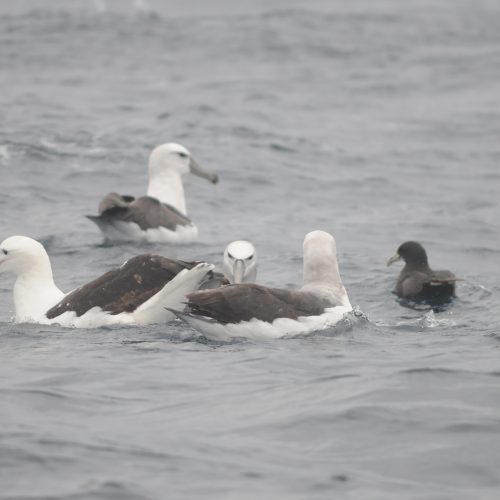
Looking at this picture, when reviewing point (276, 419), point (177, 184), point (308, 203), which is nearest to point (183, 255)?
point (177, 184)

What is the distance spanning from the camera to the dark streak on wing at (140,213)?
612 inches

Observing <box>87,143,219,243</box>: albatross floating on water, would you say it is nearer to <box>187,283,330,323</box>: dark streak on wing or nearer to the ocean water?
the ocean water

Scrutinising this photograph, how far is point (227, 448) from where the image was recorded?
7.76 m

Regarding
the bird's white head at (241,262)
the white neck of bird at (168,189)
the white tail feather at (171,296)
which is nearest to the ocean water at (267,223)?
the white tail feather at (171,296)

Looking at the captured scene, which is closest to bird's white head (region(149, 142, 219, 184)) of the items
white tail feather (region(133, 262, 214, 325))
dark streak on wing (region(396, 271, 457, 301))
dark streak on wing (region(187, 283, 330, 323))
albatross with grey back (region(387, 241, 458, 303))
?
albatross with grey back (region(387, 241, 458, 303))

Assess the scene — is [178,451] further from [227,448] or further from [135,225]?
[135,225]

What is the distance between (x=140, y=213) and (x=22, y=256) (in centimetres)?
433

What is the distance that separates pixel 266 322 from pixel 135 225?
5697 millimetres

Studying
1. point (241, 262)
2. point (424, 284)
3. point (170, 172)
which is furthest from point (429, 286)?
point (170, 172)

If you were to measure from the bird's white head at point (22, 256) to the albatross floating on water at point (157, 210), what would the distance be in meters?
3.37

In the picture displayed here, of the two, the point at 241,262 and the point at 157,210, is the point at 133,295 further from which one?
the point at 157,210

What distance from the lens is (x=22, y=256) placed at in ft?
38.7

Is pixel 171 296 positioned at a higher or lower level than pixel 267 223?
lower

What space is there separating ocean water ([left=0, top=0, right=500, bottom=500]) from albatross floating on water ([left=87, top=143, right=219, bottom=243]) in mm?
263
